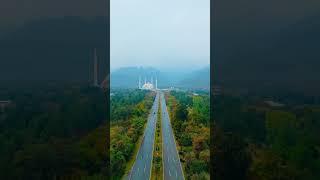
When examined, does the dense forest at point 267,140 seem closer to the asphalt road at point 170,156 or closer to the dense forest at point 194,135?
the dense forest at point 194,135

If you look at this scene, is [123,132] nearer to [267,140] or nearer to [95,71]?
[95,71]

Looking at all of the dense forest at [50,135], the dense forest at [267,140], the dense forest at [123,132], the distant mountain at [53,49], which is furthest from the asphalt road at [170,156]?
the distant mountain at [53,49]

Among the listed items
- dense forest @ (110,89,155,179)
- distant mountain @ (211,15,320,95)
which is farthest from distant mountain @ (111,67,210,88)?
distant mountain @ (211,15,320,95)

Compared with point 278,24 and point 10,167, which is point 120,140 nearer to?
point 10,167

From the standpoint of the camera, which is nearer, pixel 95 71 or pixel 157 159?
pixel 95 71

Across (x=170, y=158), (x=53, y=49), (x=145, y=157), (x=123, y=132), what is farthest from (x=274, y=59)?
(x=123, y=132)

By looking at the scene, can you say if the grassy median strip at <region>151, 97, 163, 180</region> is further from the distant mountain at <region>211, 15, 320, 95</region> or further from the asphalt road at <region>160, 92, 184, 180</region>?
the distant mountain at <region>211, 15, 320, 95</region>
